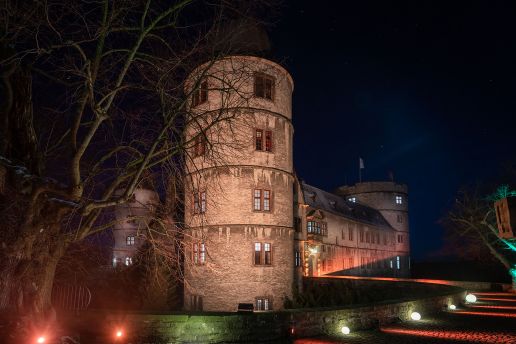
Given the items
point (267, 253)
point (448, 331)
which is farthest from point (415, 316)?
point (267, 253)

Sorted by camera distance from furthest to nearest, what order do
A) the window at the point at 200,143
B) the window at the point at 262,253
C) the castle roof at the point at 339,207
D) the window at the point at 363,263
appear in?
the window at the point at 363,263, the castle roof at the point at 339,207, the window at the point at 262,253, the window at the point at 200,143

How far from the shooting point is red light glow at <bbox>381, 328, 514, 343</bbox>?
1363 cm

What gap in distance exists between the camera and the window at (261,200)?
948 inches

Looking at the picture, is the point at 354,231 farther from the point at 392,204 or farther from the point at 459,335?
the point at 459,335

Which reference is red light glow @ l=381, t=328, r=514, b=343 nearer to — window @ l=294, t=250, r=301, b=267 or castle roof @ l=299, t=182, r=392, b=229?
window @ l=294, t=250, r=301, b=267

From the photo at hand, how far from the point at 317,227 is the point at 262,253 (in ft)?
54.7

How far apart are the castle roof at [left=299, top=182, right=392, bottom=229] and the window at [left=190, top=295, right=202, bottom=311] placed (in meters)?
13.9

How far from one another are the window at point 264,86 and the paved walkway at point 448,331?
1324 cm

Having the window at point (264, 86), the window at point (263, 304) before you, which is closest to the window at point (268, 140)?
the window at point (264, 86)

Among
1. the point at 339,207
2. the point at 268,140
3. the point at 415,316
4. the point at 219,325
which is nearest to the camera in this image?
the point at 219,325

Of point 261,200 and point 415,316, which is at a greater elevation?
point 261,200

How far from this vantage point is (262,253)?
78.3ft

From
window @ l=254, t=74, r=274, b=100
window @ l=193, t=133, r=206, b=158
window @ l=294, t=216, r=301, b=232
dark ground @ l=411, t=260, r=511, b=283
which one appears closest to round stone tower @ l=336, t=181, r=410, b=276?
dark ground @ l=411, t=260, r=511, b=283

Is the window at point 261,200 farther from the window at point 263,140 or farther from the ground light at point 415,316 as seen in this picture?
the ground light at point 415,316
